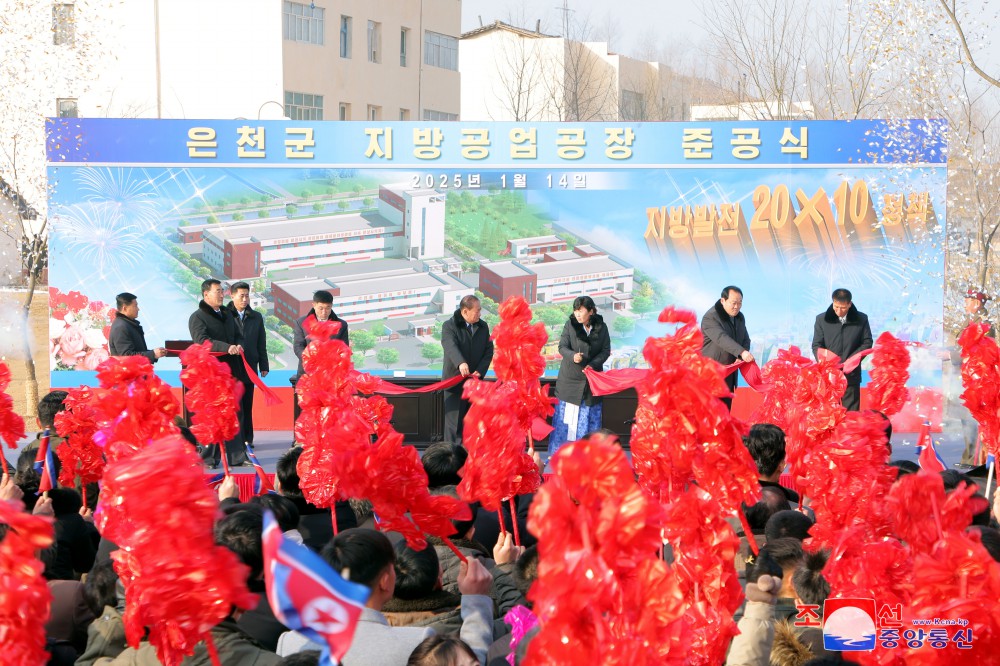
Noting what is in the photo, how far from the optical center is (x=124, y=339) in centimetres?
838

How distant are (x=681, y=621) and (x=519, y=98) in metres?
27.8

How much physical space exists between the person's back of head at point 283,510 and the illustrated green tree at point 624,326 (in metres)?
6.62

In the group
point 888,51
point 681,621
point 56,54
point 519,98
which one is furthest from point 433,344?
point 519,98

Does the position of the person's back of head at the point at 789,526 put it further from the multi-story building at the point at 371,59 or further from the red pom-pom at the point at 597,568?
the multi-story building at the point at 371,59

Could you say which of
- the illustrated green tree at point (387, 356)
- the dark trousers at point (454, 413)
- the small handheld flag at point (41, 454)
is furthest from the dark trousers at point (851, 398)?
the small handheld flag at point (41, 454)

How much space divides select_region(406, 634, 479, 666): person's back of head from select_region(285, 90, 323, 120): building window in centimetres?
2370

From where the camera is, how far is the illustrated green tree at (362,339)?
36.2ft

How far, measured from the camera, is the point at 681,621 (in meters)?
2.21

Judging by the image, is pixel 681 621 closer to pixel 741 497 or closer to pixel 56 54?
pixel 741 497

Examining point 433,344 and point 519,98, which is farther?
point 519,98

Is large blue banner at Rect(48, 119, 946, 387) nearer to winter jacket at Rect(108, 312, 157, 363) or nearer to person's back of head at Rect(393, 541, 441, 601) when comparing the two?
winter jacket at Rect(108, 312, 157, 363)

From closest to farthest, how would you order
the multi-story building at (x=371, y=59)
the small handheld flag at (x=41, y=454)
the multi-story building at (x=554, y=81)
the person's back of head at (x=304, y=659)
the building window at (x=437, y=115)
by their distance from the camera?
the person's back of head at (x=304, y=659) < the small handheld flag at (x=41, y=454) < the multi-story building at (x=371, y=59) < the multi-story building at (x=554, y=81) < the building window at (x=437, y=115)

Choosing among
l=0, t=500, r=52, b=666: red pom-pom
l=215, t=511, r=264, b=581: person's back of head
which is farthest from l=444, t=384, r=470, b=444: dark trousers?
l=0, t=500, r=52, b=666: red pom-pom

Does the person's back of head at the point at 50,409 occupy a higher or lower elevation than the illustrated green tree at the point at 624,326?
higher
